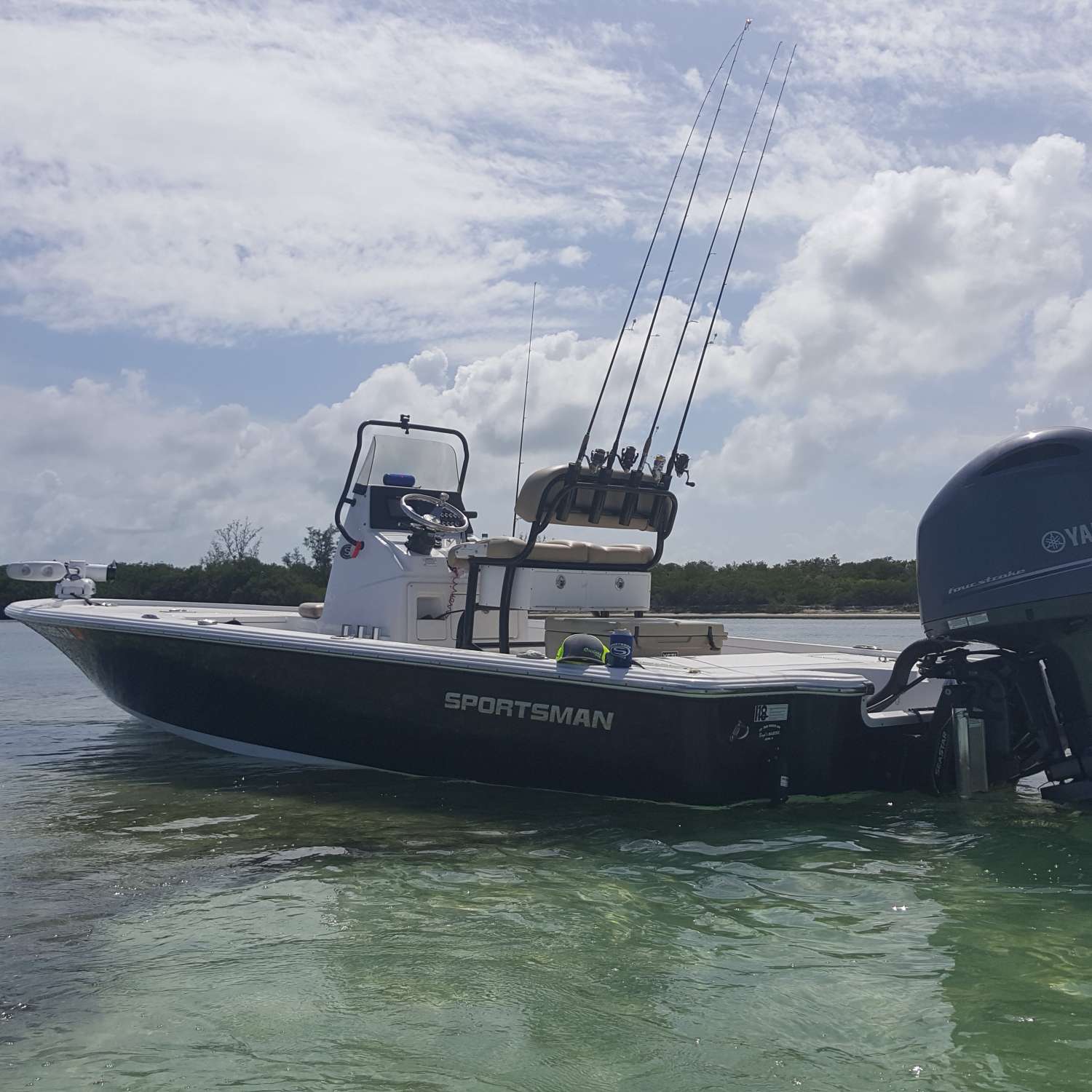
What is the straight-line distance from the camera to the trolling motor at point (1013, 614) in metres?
5.91

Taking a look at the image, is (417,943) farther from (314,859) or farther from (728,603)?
(728,603)

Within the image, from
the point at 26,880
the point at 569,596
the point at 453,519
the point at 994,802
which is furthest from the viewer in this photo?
the point at 453,519

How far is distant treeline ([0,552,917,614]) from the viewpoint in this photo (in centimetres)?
3353

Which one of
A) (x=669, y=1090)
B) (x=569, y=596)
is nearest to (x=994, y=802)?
(x=569, y=596)

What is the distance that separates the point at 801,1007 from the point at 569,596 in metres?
5.00

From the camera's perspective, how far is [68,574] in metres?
12.2

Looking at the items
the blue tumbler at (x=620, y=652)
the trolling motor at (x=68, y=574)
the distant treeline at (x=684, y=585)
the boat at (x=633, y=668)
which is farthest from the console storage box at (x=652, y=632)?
the distant treeline at (x=684, y=585)

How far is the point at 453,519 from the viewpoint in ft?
34.5

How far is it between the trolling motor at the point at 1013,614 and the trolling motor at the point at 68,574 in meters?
8.83

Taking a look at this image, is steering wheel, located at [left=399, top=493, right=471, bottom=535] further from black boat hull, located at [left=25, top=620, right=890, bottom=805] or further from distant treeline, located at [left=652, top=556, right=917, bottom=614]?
distant treeline, located at [left=652, top=556, right=917, bottom=614]

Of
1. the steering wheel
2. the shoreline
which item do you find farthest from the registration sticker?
the shoreline

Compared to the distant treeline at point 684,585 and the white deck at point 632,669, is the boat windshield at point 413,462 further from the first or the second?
the distant treeline at point 684,585

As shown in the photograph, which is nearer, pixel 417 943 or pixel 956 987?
pixel 956 987

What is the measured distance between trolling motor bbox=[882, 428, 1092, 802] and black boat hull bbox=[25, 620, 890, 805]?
0.61 meters
